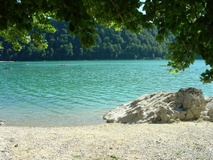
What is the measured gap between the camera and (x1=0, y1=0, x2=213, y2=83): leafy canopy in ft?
13.0

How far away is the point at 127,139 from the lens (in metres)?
10.9

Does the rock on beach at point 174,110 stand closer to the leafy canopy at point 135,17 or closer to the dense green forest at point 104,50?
the leafy canopy at point 135,17

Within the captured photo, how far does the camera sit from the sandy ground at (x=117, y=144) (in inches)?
338

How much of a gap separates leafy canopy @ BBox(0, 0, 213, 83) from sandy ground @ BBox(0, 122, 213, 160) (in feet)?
15.7

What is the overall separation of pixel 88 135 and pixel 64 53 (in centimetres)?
17008

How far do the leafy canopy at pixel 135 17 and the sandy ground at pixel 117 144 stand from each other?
4.78m

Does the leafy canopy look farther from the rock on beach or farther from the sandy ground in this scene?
the rock on beach

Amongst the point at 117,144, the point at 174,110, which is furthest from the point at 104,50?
the point at 117,144

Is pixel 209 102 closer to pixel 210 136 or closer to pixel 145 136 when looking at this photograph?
pixel 210 136

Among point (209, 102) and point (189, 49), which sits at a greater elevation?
point (189, 49)

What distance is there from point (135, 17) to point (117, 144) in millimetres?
6544

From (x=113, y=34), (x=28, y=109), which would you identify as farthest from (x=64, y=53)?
(x=28, y=109)

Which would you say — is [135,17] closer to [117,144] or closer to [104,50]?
[117,144]

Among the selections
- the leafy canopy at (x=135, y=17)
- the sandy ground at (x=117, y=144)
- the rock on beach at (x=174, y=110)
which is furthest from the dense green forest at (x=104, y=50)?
the leafy canopy at (x=135, y=17)
